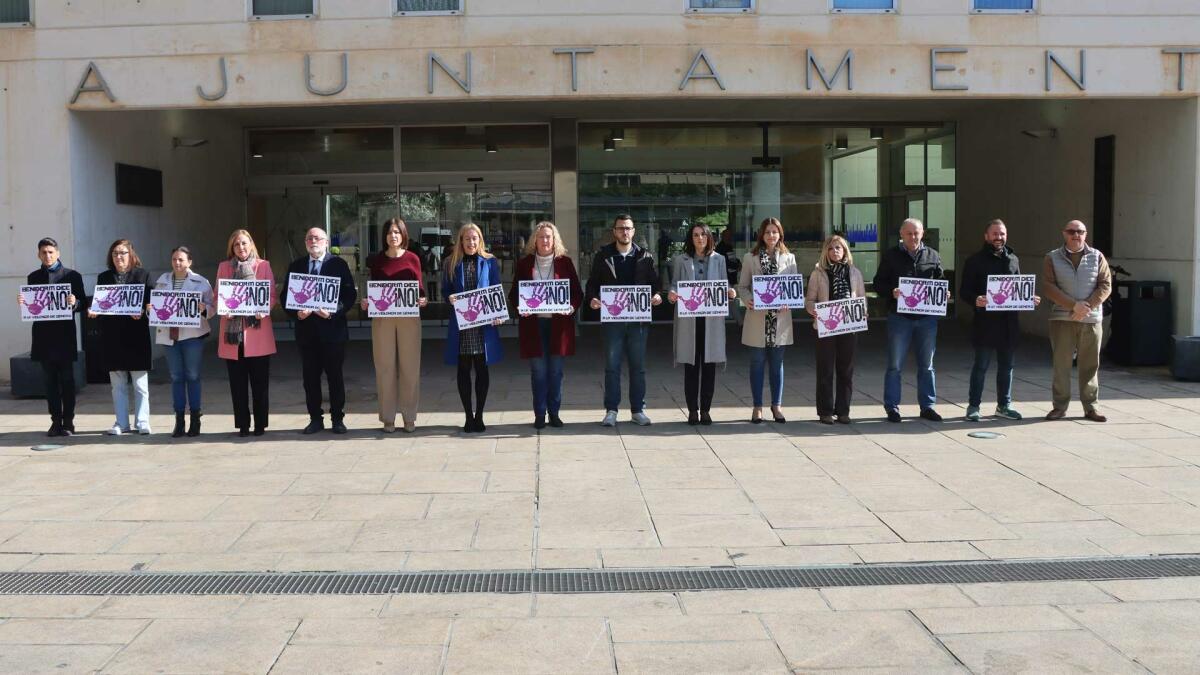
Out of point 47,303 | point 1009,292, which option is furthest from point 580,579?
point 47,303

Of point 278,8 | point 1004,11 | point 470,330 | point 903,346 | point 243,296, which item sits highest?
point 278,8

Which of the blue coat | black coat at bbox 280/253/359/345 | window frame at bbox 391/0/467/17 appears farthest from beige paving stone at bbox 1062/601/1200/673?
window frame at bbox 391/0/467/17

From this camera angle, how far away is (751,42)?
13180 mm

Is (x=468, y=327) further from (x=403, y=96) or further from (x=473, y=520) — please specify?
(x=403, y=96)

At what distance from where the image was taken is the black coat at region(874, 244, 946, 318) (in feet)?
34.8

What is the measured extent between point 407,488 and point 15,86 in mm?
8367

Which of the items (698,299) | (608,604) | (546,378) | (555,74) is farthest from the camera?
(555,74)

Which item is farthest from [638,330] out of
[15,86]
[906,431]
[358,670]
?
[15,86]

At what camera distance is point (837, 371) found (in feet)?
35.0

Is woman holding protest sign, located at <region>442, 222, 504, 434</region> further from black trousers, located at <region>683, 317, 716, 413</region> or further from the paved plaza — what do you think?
black trousers, located at <region>683, 317, 716, 413</region>

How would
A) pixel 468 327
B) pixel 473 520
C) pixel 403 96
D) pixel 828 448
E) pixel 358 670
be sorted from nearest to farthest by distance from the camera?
pixel 358 670 → pixel 473 520 → pixel 828 448 → pixel 468 327 → pixel 403 96

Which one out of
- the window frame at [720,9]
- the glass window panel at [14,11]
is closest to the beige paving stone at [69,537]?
the glass window panel at [14,11]

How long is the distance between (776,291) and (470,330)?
2.76 m

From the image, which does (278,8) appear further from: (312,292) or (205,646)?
(205,646)
